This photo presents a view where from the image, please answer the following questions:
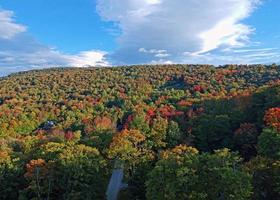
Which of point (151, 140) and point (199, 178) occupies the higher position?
point (199, 178)

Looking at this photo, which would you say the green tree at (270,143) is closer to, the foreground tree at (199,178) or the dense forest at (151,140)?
the dense forest at (151,140)

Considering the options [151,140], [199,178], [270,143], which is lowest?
[151,140]

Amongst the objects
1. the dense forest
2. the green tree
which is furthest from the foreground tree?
the green tree

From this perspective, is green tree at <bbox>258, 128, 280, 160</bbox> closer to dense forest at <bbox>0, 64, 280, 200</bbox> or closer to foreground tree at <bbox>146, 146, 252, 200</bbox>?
dense forest at <bbox>0, 64, 280, 200</bbox>

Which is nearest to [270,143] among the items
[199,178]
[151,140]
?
[199,178]

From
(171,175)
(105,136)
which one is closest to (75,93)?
(105,136)

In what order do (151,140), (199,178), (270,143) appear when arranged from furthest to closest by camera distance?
1. (151,140)
2. (270,143)
3. (199,178)

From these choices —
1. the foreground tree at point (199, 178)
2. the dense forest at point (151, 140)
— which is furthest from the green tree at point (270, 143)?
the foreground tree at point (199, 178)

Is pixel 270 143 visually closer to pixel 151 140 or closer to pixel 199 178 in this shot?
pixel 199 178

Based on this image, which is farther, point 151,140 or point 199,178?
point 151,140
